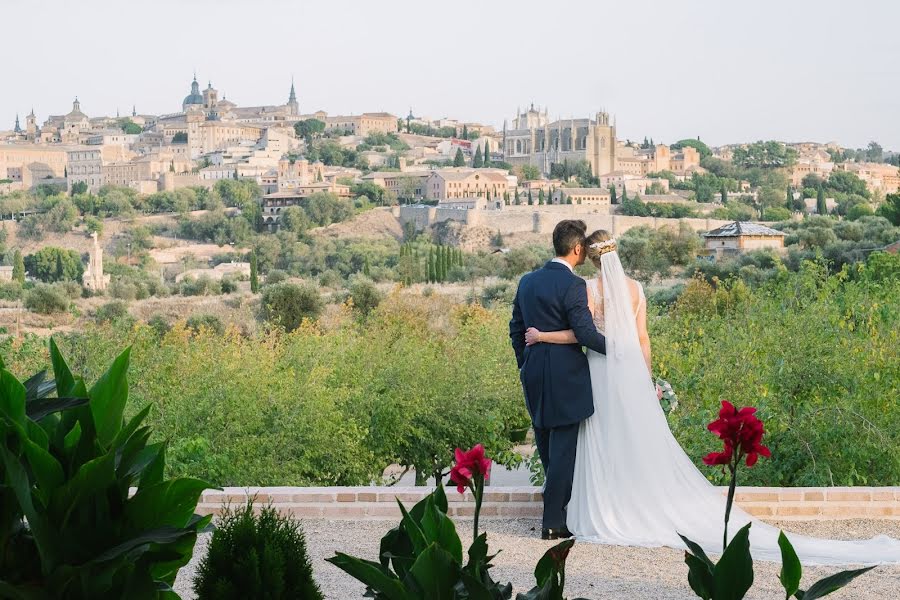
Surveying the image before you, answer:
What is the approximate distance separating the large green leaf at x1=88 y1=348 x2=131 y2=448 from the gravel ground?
1.19 meters

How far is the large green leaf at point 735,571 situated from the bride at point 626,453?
172cm

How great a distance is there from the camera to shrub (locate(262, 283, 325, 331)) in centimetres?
2122

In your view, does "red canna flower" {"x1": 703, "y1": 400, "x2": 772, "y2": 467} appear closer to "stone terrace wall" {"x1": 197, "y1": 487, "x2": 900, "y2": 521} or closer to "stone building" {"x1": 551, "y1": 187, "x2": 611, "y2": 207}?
"stone terrace wall" {"x1": 197, "y1": 487, "x2": 900, "y2": 521}

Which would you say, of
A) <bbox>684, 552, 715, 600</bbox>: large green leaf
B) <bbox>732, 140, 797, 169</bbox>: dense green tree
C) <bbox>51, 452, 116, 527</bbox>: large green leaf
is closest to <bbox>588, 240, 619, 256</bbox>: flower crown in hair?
<bbox>684, 552, 715, 600</bbox>: large green leaf

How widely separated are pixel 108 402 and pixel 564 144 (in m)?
87.4

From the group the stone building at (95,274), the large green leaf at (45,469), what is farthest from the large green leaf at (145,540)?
the stone building at (95,274)

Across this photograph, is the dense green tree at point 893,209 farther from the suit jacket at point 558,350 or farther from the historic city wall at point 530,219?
the historic city wall at point 530,219

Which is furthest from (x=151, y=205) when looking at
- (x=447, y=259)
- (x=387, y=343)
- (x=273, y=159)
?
(x=387, y=343)

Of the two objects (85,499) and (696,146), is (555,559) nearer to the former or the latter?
(85,499)

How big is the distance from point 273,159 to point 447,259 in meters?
50.3

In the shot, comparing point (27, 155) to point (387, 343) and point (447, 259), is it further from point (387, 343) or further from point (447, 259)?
point (387, 343)

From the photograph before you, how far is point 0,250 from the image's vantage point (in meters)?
53.0

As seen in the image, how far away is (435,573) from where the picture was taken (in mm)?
1709

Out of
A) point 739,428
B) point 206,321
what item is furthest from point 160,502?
point 206,321
